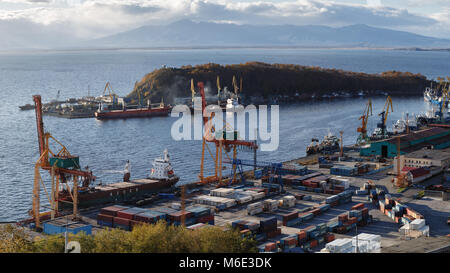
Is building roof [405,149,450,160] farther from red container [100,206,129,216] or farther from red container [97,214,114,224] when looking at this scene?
red container [97,214,114,224]

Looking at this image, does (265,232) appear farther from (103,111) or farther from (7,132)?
(103,111)

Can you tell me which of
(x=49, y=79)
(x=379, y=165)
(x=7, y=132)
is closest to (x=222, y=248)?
(x=379, y=165)

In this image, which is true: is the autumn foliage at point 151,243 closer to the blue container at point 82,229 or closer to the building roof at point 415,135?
the blue container at point 82,229

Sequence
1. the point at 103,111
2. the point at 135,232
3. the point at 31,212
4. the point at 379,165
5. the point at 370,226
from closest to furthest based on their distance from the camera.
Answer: the point at 135,232 → the point at 370,226 → the point at 31,212 → the point at 379,165 → the point at 103,111

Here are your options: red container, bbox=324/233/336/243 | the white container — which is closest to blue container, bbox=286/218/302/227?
red container, bbox=324/233/336/243

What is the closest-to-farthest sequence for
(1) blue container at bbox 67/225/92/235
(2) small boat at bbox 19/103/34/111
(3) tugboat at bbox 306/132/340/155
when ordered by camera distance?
(1) blue container at bbox 67/225/92/235, (3) tugboat at bbox 306/132/340/155, (2) small boat at bbox 19/103/34/111

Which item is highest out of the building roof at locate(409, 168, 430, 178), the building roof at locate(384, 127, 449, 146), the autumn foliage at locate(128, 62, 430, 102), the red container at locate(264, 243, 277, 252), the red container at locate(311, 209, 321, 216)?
the autumn foliage at locate(128, 62, 430, 102)
